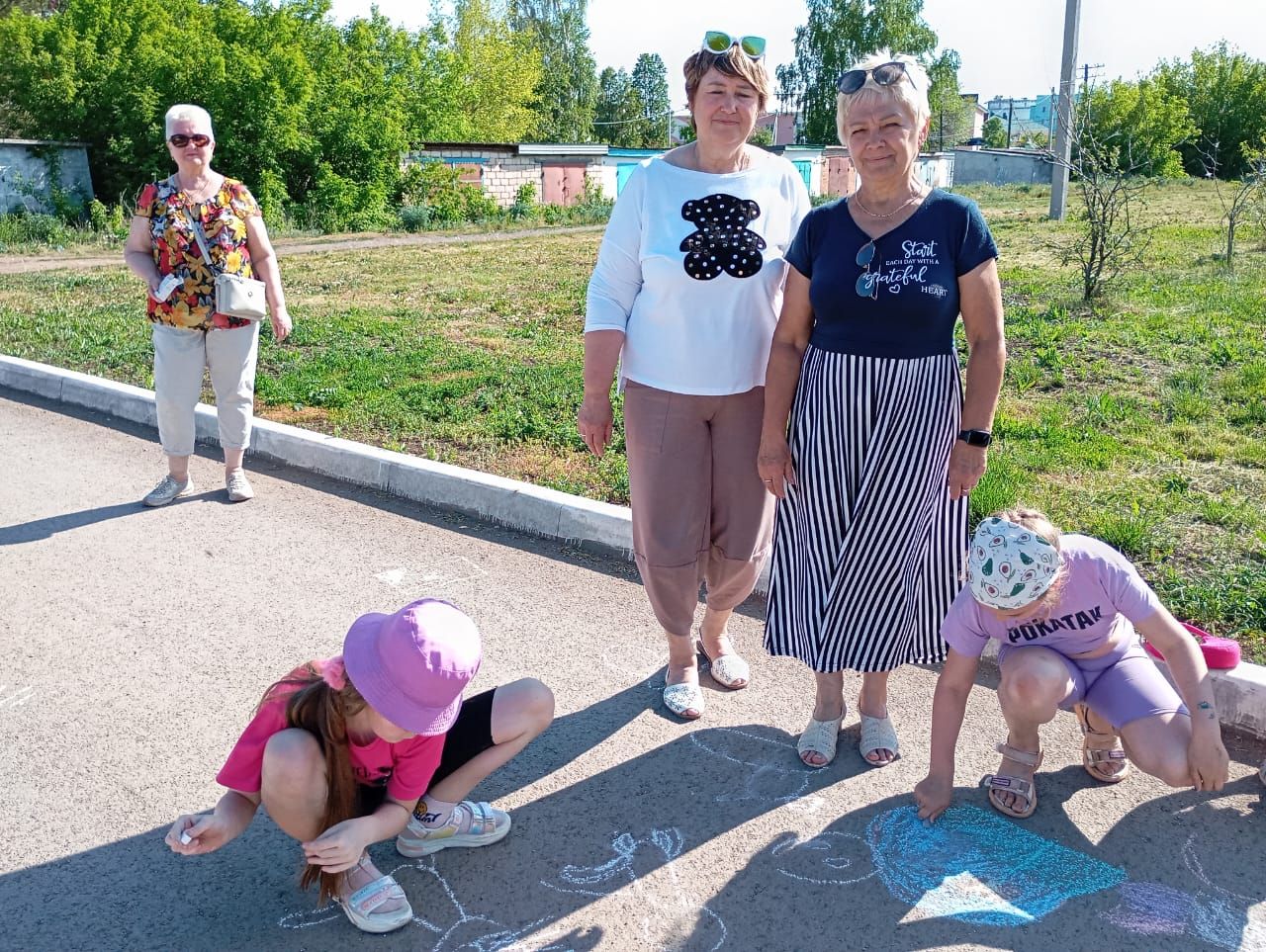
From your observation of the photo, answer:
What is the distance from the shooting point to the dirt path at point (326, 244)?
696 inches

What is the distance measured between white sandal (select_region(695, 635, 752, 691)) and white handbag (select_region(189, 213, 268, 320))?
2.87 metres

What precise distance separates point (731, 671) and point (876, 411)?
114 cm

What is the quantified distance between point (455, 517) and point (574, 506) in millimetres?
704

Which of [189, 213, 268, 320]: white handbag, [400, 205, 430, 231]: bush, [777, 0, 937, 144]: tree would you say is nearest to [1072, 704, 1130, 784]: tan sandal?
[189, 213, 268, 320]: white handbag

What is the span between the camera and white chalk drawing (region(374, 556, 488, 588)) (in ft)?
14.6

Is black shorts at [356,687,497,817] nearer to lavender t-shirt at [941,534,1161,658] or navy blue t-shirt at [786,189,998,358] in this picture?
lavender t-shirt at [941,534,1161,658]

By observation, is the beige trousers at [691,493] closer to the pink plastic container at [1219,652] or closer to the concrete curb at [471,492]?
the concrete curb at [471,492]

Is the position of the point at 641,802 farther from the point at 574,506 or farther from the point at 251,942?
the point at 574,506

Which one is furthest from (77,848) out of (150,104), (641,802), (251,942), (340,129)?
(340,129)

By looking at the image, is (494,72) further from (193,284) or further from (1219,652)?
(1219,652)

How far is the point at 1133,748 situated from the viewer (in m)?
2.76

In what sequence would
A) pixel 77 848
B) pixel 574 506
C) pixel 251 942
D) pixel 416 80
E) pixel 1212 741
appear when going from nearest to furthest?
1. pixel 251 942
2. pixel 1212 741
3. pixel 77 848
4. pixel 574 506
5. pixel 416 80

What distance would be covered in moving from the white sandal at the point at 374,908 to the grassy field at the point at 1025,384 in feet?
9.12

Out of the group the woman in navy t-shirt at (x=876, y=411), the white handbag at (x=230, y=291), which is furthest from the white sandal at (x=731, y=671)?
the white handbag at (x=230, y=291)
